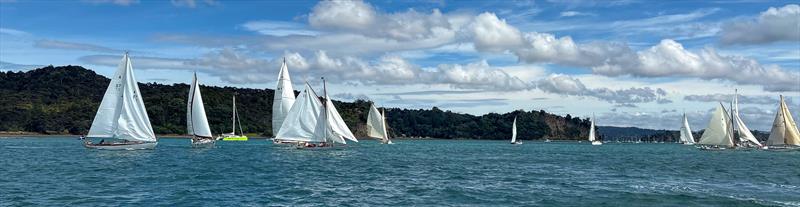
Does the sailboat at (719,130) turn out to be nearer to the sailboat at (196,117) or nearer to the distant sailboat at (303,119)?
the distant sailboat at (303,119)

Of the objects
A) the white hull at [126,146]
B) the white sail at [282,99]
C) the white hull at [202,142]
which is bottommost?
the white hull at [126,146]

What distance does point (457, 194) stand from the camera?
3797 centimetres

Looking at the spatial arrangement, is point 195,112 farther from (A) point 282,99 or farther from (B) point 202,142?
(A) point 282,99

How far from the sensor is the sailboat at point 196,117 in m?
95.3

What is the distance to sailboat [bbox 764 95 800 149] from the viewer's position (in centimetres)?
11706

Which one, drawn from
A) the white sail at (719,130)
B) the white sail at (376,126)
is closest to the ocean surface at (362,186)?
the white sail at (719,130)

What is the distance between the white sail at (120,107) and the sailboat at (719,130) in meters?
86.8

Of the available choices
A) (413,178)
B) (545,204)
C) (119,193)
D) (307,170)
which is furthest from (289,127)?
(545,204)

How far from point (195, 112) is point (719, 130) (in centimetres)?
8185

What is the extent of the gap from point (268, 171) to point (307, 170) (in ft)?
9.97

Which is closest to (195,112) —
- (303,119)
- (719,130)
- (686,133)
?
(303,119)

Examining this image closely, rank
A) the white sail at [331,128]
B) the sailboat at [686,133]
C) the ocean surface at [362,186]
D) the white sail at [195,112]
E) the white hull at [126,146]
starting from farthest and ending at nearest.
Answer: the sailboat at [686,133], the white sail at [195,112], the white sail at [331,128], the white hull at [126,146], the ocean surface at [362,186]

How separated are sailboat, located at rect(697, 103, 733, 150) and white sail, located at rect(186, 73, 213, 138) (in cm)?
A: 7822

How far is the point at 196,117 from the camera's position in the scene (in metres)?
96.3
